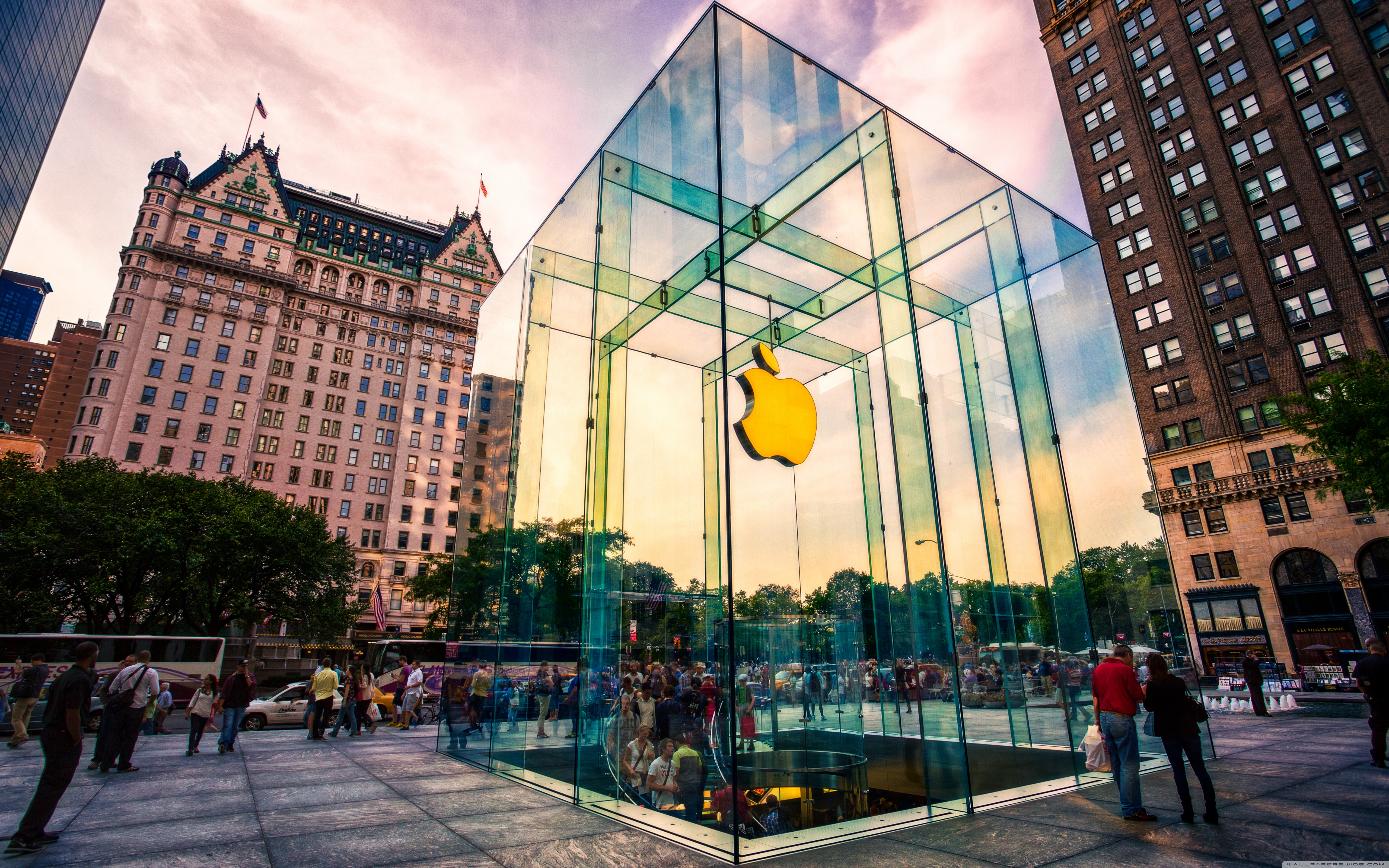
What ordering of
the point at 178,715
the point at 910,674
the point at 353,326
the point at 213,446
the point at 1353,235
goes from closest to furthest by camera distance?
the point at 910,674
the point at 178,715
the point at 1353,235
the point at 213,446
the point at 353,326

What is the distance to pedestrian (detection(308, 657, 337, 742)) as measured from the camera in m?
14.7

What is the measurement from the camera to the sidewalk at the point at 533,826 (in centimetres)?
527

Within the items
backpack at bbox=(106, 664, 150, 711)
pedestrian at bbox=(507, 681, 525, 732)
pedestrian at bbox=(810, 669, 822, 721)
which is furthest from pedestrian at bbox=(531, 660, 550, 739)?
backpack at bbox=(106, 664, 150, 711)

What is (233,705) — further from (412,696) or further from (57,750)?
(57,750)

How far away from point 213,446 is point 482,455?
217ft

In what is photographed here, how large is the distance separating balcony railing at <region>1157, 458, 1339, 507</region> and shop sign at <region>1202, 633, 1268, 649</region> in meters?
7.88

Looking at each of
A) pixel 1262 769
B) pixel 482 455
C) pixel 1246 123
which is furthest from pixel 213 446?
pixel 1246 123

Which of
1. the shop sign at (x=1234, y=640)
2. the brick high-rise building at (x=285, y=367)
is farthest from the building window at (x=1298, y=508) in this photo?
the brick high-rise building at (x=285, y=367)

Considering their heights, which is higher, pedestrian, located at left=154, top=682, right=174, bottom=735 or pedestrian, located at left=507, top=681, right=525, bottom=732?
pedestrian, located at left=507, top=681, right=525, bottom=732

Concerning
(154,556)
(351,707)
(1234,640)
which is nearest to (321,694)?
(351,707)

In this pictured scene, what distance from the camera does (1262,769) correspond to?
8.66 meters

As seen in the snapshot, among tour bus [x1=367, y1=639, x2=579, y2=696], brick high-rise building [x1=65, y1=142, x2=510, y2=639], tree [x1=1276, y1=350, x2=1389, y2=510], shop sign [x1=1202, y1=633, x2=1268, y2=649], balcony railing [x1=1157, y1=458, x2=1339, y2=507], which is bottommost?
shop sign [x1=1202, y1=633, x2=1268, y2=649]

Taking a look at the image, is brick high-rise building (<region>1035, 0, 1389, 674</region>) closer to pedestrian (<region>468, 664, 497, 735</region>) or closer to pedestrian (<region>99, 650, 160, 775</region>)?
pedestrian (<region>468, 664, 497, 735</region>)

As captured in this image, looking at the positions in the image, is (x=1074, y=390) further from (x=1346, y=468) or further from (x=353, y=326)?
(x=353, y=326)
